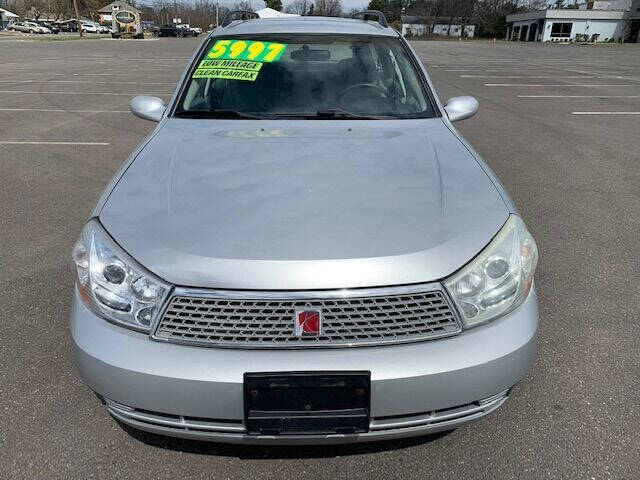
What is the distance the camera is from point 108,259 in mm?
1762

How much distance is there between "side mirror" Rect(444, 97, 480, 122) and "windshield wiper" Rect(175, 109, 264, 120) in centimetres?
126

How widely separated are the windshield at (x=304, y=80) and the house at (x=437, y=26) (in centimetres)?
9193

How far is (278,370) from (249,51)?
2334mm

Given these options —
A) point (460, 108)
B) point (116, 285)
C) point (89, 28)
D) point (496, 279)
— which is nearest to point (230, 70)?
point (460, 108)

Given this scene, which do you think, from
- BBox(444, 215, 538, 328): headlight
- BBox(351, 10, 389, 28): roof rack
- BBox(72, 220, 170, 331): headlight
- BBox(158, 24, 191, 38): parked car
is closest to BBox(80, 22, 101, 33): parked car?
BBox(158, 24, 191, 38): parked car

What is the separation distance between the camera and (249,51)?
326cm

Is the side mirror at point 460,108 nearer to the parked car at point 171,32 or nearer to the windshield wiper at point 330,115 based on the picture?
the windshield wiper at point 330,115

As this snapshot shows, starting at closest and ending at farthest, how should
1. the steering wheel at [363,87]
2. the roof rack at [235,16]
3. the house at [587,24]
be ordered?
1. the steering wheel at [363,87]
2. the roof rack at [235,16]
3. the house at [587,24]

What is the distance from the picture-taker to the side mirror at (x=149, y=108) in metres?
→ 3.27

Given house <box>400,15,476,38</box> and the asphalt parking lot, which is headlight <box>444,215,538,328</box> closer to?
the asphalt parking lot

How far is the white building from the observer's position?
2494 inches

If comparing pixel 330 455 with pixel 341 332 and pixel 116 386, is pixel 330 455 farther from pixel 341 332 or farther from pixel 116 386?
pixel 116 386

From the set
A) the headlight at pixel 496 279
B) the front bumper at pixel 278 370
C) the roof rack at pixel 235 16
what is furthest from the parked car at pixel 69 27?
the headlight at pixel 496 279

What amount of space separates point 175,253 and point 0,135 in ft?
→ 25.0
